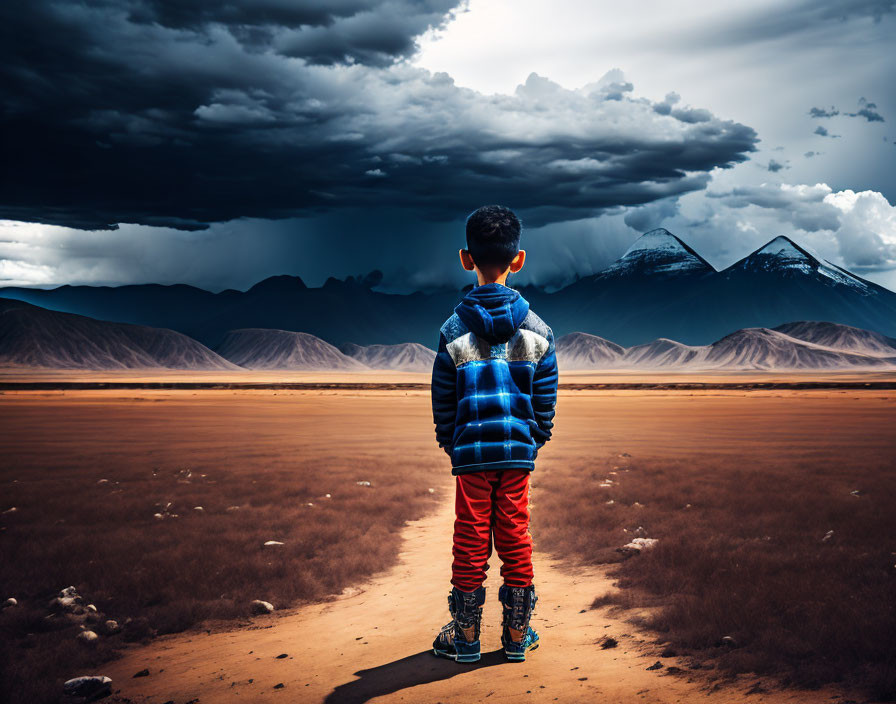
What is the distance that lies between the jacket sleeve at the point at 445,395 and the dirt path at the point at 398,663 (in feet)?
5.78

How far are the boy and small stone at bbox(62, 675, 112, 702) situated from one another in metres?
2.75

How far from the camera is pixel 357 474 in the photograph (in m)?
16.3

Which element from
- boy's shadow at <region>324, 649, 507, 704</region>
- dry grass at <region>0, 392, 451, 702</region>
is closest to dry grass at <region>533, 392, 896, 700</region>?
boy's shadow at <region>324, 649, 507, 704</region>

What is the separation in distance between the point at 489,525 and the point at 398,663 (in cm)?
138

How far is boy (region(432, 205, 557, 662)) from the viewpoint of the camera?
514cm

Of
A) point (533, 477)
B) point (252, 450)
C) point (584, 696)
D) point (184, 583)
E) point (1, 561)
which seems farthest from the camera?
point (252, 450)

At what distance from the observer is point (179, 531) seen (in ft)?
33.2

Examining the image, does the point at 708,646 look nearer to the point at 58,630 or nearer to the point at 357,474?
the point at 58,630

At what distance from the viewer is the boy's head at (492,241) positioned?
548 cm

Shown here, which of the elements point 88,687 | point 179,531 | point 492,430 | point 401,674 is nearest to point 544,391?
Result: point 492,430

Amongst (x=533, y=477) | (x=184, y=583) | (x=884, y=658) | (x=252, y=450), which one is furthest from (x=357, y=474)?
(x=884, y=658)

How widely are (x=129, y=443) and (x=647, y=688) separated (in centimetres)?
2285

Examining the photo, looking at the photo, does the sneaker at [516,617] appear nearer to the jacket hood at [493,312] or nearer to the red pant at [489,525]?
the red pant at [489,525]

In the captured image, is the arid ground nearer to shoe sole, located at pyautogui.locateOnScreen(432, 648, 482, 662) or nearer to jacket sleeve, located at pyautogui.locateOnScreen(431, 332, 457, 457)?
shoe sole, located at pyautogui.locateOnScreen(432, 648, 482, 662)
